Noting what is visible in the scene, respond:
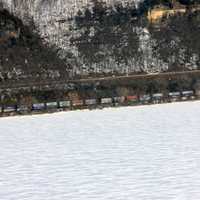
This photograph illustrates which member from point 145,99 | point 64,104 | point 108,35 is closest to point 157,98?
point 145,99

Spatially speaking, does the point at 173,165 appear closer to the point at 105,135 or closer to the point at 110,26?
the point at 105,135

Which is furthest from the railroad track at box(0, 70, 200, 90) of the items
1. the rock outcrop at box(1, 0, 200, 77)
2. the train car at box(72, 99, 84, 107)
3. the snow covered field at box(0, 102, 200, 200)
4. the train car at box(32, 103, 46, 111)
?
the snow covered field at box(0, 102, 200, 200)

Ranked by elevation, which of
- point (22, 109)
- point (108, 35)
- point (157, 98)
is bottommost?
point (22, 109)

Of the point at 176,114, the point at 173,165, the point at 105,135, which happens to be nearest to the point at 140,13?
the point at 176,114

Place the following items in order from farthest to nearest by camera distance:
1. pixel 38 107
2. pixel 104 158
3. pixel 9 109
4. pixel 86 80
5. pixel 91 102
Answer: pixel 86 80 < pixel 91 102 < pixel 9 109 < pixel 38 107 < pixel 104 158

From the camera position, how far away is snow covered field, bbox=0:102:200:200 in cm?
828

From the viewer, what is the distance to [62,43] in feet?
102

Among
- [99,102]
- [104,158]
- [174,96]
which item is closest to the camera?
[104,158]

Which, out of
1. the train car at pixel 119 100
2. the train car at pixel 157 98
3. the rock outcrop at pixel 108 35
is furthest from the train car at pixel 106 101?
the rock outcrop at pixel 108 35

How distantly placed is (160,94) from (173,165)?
14.8 m

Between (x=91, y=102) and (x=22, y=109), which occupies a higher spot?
(x=91, y=102)

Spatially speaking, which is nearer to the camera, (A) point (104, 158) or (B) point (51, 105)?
(A) point (104, 158)

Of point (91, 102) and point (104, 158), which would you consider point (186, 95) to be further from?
point (104, 158)

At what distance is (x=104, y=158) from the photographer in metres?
11.1
